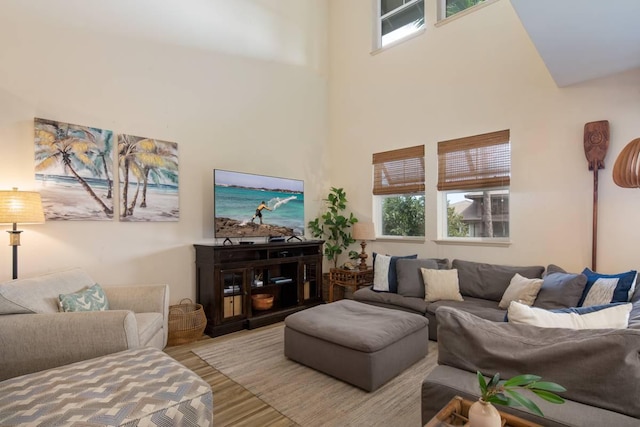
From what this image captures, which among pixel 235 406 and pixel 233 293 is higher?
pixel 233 293

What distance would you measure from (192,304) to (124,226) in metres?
1.14

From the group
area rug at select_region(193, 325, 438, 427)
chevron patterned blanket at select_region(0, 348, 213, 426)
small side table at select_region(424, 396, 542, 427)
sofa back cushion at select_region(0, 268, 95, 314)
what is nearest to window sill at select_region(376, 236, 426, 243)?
area rug at select_region(193, 325, 438, 427)

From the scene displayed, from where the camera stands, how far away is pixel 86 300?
8.31 ft

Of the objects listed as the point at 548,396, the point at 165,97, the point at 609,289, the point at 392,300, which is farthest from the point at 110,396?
the point at 609,289

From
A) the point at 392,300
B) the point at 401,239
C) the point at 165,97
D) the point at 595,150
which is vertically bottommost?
the point at 392,300

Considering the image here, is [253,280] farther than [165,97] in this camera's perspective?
Yes

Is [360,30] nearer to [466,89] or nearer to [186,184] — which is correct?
[466,89]

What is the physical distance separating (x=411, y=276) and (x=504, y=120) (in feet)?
6.82

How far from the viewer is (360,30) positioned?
5203 mm

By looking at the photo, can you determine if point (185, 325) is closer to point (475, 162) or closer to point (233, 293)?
point (233, 293)

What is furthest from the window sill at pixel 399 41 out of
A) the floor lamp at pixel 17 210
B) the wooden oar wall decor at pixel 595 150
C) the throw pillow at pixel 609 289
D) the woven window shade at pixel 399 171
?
the floor lamp at pixel 17 210

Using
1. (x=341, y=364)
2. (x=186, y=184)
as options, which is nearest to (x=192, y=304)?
(x=186, y=184)

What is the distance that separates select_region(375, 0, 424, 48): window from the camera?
4.72m

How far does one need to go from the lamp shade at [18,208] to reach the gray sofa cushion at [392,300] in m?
3.21
